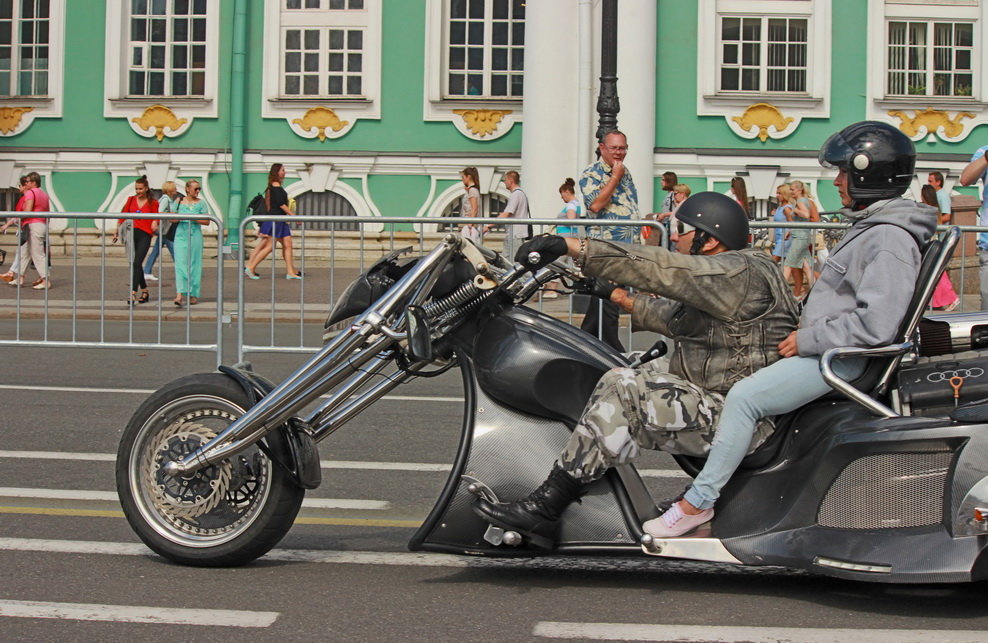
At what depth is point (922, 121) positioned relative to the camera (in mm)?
24953

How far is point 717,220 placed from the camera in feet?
15.5

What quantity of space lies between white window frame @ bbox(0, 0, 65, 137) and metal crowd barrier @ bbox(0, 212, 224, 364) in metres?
16.0

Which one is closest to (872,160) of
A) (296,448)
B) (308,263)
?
(296,448)

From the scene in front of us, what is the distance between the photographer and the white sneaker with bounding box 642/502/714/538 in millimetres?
4586

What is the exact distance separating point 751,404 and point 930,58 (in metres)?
22.4

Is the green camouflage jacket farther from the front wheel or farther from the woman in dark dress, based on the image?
the woman in dark dress

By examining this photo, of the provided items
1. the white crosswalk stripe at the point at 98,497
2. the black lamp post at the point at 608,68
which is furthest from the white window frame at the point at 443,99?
the white crosswalk stripe at the point at 98,497

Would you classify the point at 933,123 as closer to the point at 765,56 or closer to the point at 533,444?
the point at 765,56

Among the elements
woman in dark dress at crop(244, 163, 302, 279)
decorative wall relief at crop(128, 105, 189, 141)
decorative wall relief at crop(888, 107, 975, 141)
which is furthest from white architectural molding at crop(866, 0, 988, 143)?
woman in dark dress at crop(244, 163, 302, 279)

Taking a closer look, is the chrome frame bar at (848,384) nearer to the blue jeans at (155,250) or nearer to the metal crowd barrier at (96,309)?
the metal crowd barrier at (96,309)

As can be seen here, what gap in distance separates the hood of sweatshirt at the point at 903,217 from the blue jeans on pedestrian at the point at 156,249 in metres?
6.26

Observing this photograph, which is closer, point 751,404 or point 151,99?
point 751,404

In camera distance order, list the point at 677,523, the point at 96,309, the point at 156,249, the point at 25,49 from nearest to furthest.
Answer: the point at 677,523 < the point at 156,249 < the point at 96,309 < the point at 25,49

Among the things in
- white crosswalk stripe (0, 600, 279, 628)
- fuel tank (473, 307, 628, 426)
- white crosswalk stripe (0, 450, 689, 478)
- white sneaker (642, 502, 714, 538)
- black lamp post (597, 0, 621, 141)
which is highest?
black lamp post (597, 0, 621, 141)
